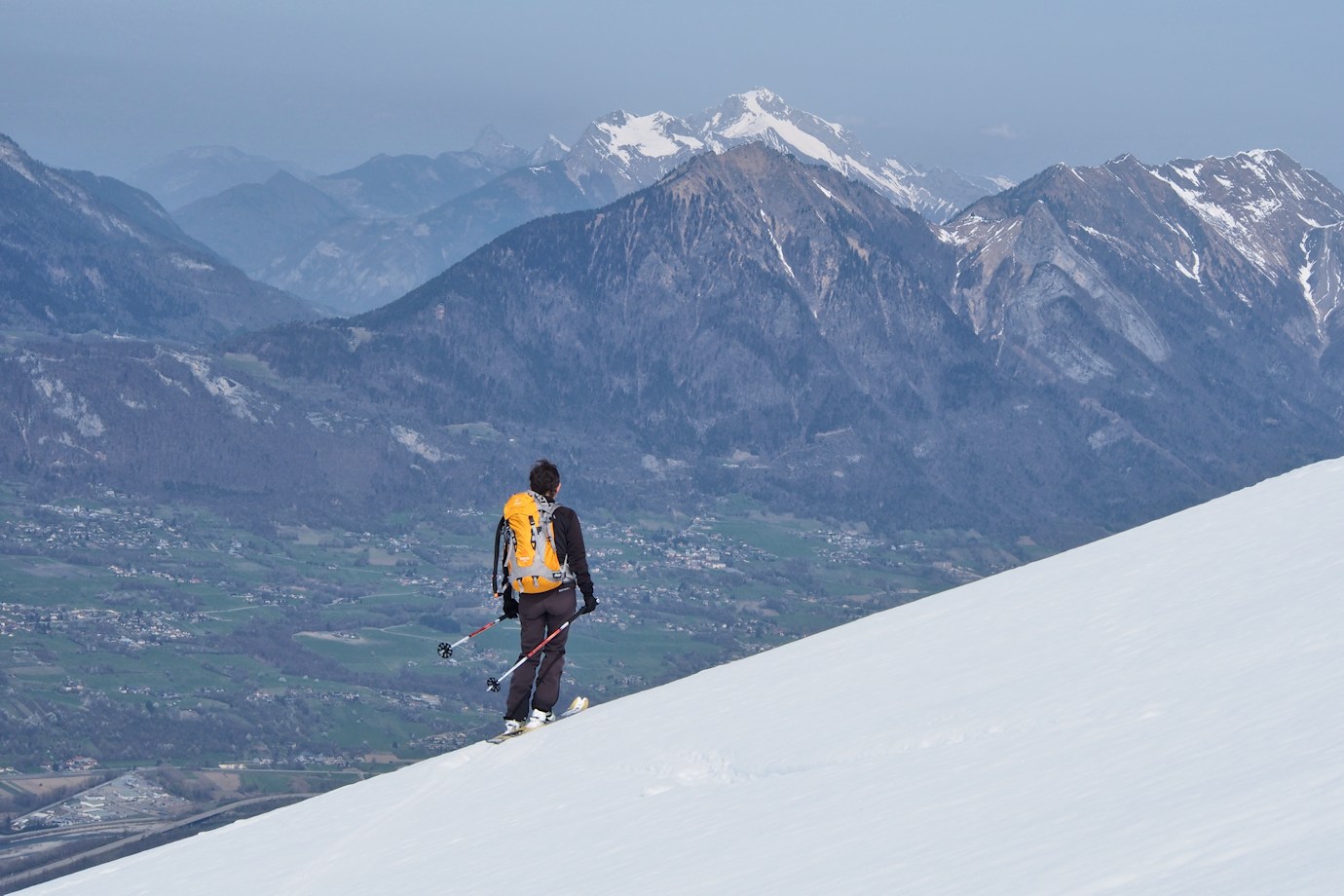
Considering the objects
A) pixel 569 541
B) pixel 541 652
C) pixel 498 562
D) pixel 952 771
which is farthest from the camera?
pixel 541 652

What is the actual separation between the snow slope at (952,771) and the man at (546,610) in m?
0.76

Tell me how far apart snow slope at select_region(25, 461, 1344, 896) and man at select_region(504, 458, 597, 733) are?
2.51 ft

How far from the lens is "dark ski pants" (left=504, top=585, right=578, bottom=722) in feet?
75.5

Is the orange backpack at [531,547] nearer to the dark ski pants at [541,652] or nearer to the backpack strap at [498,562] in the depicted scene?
the backpack strap at [498,562]

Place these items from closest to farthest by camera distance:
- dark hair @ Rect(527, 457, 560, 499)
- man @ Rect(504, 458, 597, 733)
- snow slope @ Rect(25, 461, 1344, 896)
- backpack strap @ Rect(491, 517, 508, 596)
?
1. snow slope @ Rect(25, 461, 1344, 896)
2. dark hair @ Rect(527, 457, 560, 499)
3. man @ Rect(504, 458, 597, 733)
4. backpack strap @ Rect(491, 517, 508, 596)

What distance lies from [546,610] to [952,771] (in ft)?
30.5

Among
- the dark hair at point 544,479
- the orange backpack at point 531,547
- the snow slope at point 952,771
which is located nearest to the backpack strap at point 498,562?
the orange backpack at point 531,547

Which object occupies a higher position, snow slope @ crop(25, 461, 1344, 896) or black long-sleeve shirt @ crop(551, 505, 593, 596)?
black long-sleeve shirt @ crop(551, 505, 593, 596)

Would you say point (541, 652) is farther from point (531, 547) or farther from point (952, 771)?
point (952, 771)

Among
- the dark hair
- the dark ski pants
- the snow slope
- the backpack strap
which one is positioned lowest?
the snow slope

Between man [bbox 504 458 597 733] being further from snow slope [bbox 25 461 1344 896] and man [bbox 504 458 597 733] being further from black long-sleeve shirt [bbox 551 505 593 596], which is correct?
snow slope [bbox 25 461 1344 896]

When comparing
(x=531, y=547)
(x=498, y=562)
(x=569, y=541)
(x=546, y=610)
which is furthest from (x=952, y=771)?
(x=498, y=562)

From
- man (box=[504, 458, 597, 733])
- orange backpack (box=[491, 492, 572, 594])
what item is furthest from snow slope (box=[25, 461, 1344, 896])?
orange backpack (box=[491, 492, 572, 594])

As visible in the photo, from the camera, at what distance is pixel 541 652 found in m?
23.5
